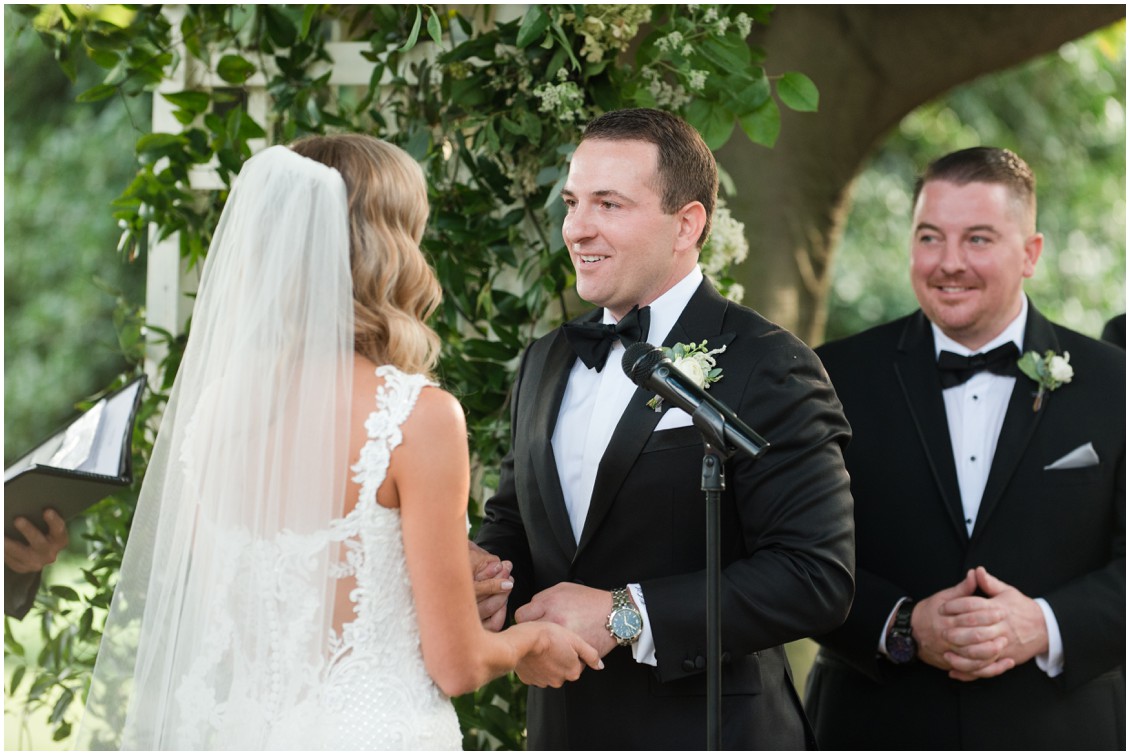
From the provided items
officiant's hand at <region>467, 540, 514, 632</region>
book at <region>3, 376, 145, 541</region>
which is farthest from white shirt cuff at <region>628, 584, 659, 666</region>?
book at <region>3, 376, 145, 541</region>

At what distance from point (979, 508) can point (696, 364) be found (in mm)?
1058

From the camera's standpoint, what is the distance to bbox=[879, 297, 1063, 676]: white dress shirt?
3332 millimetres

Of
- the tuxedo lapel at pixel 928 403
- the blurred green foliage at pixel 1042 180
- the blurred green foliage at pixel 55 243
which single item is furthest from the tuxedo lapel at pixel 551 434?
the blurred green foliage at pixel 1042 180

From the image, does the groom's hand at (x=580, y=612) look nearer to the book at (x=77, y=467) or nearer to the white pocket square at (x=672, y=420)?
the white pocket square at (x=672, y=420)

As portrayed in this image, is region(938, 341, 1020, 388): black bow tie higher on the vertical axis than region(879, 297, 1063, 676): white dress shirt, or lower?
higher

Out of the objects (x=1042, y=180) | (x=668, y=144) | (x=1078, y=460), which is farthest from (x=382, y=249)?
(x=1042, y=180)

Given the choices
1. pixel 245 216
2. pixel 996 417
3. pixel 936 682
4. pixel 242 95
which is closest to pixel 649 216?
pixel 245 216

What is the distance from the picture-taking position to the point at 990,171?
11.5 feet

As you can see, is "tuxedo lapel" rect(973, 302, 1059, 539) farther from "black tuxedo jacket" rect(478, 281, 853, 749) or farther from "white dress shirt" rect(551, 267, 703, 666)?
"white dress shirt" rect(551, 267, 703, 666)

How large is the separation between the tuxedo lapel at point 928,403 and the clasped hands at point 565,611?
3.74 ft

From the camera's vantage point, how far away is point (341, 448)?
2.20 meters

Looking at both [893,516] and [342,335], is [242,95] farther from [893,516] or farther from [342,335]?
[893,516]

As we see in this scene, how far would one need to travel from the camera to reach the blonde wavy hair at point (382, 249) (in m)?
2.30

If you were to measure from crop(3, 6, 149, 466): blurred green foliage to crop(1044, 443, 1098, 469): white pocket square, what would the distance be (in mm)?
5642
